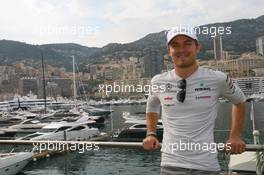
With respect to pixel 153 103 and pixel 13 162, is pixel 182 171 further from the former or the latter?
pixel 13 162

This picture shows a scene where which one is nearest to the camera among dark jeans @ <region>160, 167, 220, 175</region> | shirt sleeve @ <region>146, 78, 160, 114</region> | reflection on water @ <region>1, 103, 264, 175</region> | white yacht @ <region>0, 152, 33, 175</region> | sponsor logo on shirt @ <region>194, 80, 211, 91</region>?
dark jeans @ <region>160, 167, 220, 175</region>

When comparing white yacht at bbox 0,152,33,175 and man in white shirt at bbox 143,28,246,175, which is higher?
man in white shirt at bbox 143,28,246,175

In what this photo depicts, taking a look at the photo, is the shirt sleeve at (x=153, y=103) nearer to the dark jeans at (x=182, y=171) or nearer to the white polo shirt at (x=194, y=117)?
the white polo shirt at (x=194, y=117)

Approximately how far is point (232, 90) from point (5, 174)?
52.1ft

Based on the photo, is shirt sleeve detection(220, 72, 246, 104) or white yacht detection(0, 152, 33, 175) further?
white yacht detection(0, 152, 33, 175)

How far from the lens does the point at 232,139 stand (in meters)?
2.45

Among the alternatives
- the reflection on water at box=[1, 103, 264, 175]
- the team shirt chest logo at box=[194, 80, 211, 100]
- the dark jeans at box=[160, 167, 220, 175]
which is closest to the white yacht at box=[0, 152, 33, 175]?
the reflection on water at box=[1, 103, 264, 175]

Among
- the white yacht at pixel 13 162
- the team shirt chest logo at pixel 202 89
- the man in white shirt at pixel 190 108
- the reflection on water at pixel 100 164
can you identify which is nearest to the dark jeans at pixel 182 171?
the man in white shirt at pixel 190 108

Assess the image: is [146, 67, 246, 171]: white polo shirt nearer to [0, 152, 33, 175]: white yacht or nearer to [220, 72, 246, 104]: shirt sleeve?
[220, 72, 246, 104]: shirt sleeve

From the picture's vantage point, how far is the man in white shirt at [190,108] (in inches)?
90.2

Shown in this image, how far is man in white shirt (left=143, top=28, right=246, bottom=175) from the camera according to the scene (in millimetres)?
2291

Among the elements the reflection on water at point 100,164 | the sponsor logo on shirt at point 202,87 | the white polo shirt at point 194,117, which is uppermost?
the sponsor logo on shirt at point 202,87

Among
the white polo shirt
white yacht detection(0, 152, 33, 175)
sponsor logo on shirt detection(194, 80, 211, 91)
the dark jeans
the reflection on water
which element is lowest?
the reflection on water

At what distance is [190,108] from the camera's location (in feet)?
7.73
